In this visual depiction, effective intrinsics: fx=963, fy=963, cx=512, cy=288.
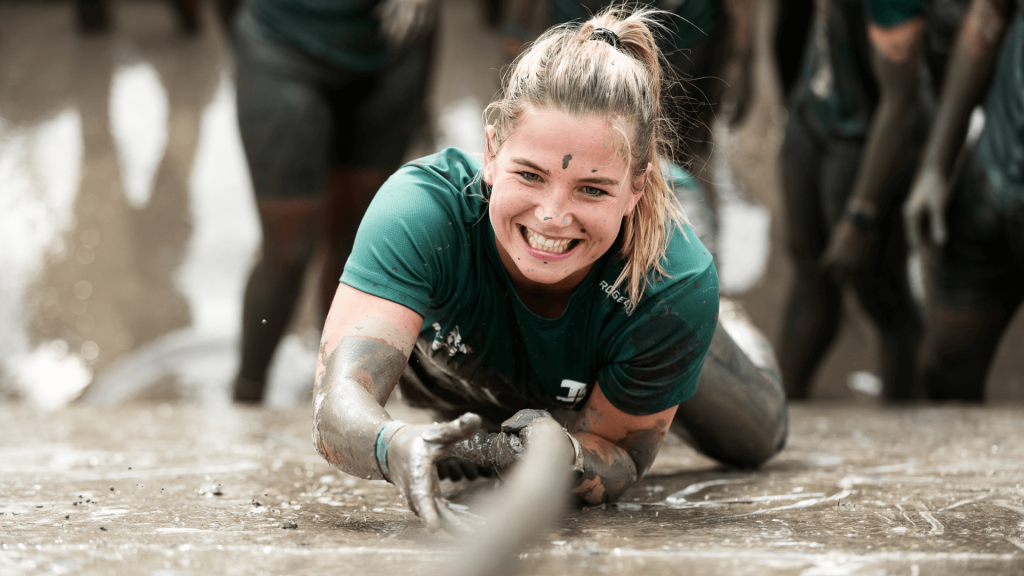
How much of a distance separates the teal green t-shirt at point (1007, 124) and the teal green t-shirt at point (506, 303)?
1450 millimetres

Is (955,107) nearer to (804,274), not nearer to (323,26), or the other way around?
(804,274)

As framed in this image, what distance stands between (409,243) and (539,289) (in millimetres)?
243

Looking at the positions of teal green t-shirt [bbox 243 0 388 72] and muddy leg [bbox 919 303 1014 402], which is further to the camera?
muddy leg [bbox 919 303 1014 402]

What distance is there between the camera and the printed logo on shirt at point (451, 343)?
1632mm

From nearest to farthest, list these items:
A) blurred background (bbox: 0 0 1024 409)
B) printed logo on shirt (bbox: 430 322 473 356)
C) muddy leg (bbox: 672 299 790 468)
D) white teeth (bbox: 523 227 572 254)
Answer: white teeth (bbox: 523 227 572 254) → printed logo on shirt (bbox: 430 322 473 356) → muddy leg (bbox: 672 299 790 468) → blurred background (bbox: 0 0 1024 409)

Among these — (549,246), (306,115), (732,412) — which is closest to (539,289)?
(549,246)

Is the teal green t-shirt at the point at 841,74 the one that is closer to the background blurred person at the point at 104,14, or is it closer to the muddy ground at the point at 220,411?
the muddy ground at the point at 220,411

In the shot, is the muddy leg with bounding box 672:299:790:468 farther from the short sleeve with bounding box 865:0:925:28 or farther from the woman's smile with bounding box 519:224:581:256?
the short sleeve with bounding box 865:0:925:28

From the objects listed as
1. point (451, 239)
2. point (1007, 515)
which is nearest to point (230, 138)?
point (451, 239)

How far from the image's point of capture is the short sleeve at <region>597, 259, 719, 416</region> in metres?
1.50

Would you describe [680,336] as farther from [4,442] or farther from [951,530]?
[4,442]

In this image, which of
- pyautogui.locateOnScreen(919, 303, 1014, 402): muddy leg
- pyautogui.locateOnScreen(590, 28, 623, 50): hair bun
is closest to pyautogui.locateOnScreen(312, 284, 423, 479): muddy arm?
pyautogui.locateOnScreen(590, 28, 623, 50): hair bun

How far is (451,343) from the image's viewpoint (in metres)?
1.65

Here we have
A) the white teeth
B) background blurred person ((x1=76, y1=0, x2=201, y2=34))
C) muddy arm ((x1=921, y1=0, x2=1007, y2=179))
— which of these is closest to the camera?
the white teeth
